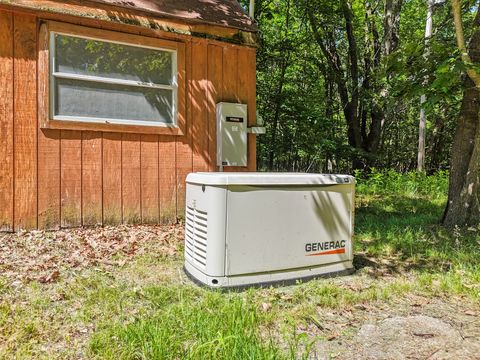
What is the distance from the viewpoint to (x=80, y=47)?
4398mm

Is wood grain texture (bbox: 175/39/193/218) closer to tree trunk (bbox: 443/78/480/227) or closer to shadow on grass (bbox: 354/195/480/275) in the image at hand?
shadow on grass (bbox: 354/195/480/275)

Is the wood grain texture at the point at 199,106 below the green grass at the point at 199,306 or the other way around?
the other way around

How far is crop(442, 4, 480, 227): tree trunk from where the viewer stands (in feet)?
15.0

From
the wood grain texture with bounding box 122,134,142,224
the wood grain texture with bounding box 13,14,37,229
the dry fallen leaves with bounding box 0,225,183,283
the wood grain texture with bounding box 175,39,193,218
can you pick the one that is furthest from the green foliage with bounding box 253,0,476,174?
the wood grain texture with bounding box 13,14,37,229

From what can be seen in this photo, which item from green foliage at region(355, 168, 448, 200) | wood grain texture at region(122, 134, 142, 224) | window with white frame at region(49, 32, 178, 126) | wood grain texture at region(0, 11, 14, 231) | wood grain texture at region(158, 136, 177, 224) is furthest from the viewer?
green foliage at region(355, 168, 448, 200)

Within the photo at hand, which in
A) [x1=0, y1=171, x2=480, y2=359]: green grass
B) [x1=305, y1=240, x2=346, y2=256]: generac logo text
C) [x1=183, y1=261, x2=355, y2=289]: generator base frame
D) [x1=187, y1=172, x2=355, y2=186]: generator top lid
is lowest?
[x1=0, y1=171, x2=480, y2=359]: green grass

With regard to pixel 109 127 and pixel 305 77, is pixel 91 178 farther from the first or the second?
pixel 305 77

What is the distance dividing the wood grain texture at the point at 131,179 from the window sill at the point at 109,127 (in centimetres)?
9

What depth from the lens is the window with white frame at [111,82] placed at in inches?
169

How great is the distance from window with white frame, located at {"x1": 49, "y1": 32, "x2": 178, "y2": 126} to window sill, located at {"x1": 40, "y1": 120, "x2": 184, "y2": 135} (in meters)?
0.05

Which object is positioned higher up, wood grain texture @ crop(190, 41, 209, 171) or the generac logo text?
wood grain texture @ crop(190, 41, 209, 171)

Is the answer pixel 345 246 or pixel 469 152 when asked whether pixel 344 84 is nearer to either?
pixel 469 152

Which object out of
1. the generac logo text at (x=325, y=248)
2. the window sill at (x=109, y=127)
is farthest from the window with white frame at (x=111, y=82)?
the generac logo text at (x=325, y=248)

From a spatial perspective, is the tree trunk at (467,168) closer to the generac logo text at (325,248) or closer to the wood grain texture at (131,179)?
the generac logo text at (325,248)
